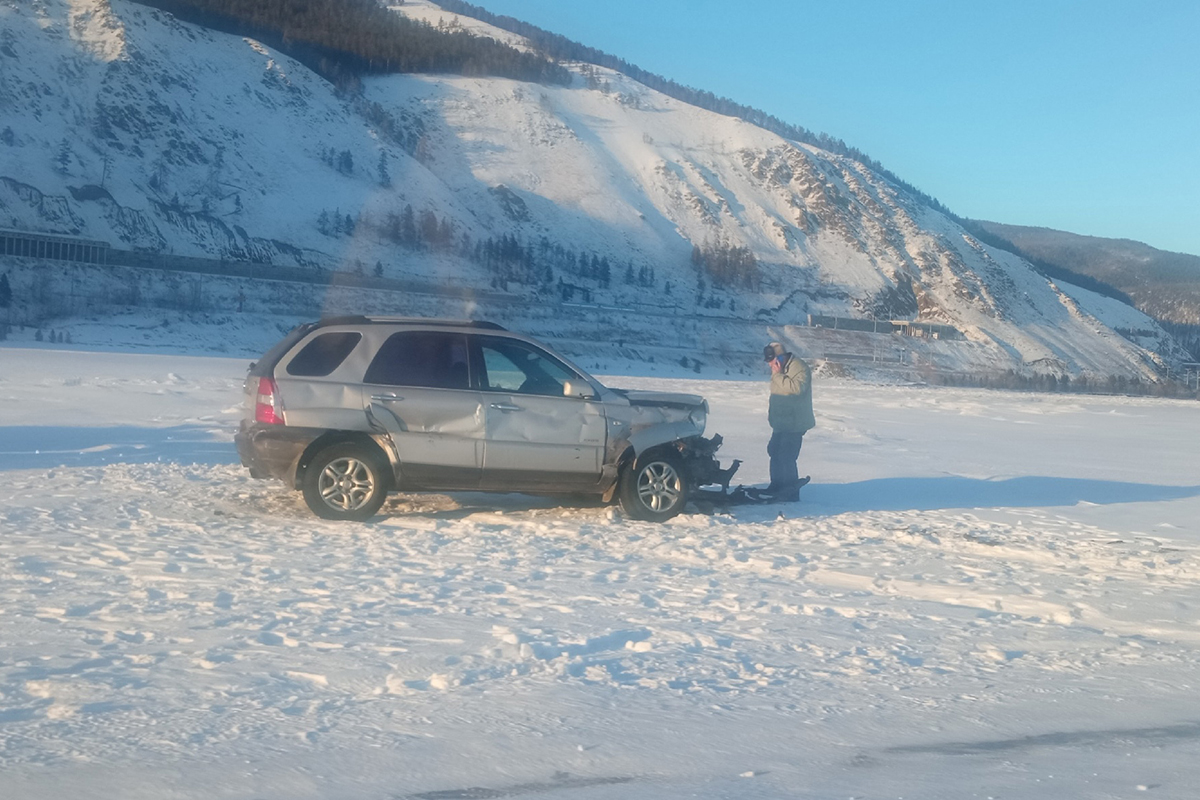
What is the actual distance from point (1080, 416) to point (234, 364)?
84.6 ft

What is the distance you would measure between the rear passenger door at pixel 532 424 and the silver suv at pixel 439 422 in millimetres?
12

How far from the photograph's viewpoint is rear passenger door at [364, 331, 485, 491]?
32.1 feet

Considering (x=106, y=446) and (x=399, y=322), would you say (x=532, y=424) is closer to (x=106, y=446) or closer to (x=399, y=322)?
(x=399, y=322)

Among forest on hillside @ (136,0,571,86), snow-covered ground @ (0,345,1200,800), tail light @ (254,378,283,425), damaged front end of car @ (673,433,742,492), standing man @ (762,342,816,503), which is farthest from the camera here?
forest on hillside @ (136,0,571,86)

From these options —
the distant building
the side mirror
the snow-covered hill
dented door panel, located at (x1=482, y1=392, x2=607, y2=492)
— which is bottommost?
dented door panel, located at (x1=482, y1=392, x2=607, y2=492)

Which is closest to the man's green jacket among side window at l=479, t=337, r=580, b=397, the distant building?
side window at l=479, t=337, r=580, b=397

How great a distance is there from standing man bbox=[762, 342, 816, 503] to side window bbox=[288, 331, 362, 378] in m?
4.58

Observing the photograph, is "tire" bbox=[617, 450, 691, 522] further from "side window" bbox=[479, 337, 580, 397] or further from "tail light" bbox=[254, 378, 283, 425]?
"tail light" bbox=[254, 378, 283, 425]

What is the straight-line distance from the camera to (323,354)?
9.91 m

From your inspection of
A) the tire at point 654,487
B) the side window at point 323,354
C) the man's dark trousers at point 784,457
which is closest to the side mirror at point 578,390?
the tire at point 654,487

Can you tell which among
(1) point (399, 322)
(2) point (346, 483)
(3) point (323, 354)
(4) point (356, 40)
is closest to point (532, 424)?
(1) point (399, 322)

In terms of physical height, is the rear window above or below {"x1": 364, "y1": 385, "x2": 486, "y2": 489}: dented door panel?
above

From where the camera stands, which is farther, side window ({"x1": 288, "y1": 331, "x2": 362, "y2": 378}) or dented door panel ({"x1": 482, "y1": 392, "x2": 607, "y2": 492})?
dented door panel ({"x1": 482, "y1": 392, "x2": 607, "y2": 492})

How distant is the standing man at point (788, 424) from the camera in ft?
39.1
